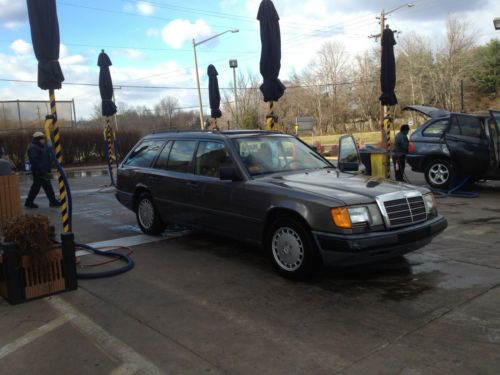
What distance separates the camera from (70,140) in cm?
2538

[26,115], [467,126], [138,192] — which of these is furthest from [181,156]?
[26,115]

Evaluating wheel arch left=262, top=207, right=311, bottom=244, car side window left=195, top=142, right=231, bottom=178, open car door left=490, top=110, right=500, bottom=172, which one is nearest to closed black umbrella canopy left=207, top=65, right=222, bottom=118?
open car door left=490, top=110, right=500, bottom=172

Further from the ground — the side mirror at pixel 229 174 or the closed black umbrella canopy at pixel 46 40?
the closed black umbrella canopy at pixel 46 40

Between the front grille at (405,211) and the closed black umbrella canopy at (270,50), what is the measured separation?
567cm

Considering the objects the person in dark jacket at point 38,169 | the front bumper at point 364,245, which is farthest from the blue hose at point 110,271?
the person in dark jacket at point 38,169

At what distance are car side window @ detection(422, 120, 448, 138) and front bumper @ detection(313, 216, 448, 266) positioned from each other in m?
7.24

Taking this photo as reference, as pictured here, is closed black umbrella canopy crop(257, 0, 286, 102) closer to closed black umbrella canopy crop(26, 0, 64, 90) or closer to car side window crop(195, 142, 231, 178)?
car side window crop(195, 142, 231, 178)

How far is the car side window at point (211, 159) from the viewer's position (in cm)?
581

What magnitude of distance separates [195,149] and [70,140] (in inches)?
838

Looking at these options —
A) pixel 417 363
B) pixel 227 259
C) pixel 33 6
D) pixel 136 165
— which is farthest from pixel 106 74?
pixel 417 363

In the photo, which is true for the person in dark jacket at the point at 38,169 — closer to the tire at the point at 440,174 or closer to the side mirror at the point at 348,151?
the side mirror at the point at 348,151

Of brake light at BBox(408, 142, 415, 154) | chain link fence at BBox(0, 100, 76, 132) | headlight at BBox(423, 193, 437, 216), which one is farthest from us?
chain link fence at BBox(0, 100, 76, 132)

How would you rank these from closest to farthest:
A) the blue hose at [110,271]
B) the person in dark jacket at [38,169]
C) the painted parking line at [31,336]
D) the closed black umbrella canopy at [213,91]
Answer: the painted parking line at [31,336] → the blue hose at [110,271] → the person in dark jacket at [38,169] → the closed black umbrella canopy at [213,91]

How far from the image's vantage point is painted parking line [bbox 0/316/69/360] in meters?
3.53
